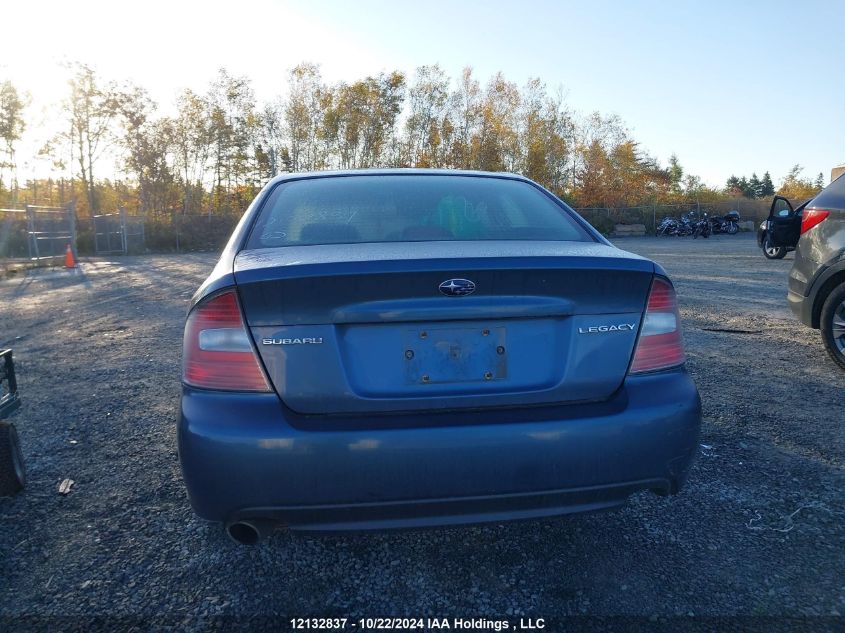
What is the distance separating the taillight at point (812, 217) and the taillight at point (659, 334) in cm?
370

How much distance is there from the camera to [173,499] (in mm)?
2877

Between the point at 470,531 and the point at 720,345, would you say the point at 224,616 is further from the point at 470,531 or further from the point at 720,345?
the point at 720,345

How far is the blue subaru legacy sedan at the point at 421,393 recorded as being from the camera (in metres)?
1.85

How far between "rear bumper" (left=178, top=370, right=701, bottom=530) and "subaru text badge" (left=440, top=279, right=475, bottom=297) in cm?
37

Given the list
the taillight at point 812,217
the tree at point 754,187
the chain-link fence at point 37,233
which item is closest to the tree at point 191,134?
the chain-link fence at point 37,233

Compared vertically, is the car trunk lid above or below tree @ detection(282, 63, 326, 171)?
Answer: below

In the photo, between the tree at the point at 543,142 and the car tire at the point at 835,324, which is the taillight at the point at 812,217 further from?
the tree at the point at 543,142

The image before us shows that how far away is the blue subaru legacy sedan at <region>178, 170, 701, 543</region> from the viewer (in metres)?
1.85

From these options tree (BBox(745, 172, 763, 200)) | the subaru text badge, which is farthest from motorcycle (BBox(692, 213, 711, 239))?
tree (BBox(745, 172, 763, 200))

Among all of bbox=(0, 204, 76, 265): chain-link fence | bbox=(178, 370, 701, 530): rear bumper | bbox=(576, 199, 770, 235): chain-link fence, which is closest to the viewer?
bbox=(178, 370, 701, 530): rear bumper

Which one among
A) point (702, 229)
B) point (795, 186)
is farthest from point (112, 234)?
point (795, 186)

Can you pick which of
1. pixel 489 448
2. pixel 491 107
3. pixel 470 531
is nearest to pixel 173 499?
pixel 470 531

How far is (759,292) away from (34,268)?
60.6 feet

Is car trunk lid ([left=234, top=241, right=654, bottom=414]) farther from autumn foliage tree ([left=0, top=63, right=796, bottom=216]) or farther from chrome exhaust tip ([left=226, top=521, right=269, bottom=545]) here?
autumn foliage tree ([left=0, top=63, right=796, bottom=216])
